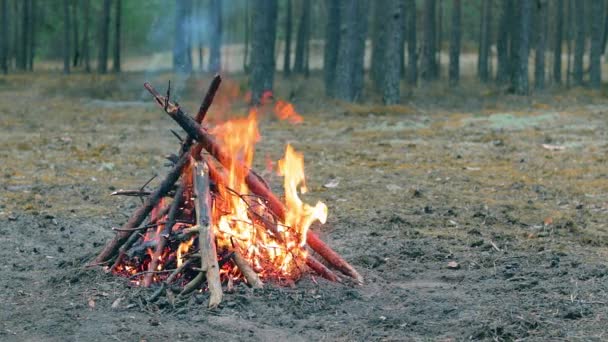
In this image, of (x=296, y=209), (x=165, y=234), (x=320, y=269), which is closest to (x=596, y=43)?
(x=296, y=209)

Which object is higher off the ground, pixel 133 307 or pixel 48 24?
pixel 48 24

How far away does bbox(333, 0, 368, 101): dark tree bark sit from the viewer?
Result: 2548cm

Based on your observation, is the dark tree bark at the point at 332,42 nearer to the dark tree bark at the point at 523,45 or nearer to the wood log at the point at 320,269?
the dark tree bark at the point at 523,45

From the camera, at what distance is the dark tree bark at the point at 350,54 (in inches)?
1003

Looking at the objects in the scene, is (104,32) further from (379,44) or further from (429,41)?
(429,41)

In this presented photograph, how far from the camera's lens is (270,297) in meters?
5.95

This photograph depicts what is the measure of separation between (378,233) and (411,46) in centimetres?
2968

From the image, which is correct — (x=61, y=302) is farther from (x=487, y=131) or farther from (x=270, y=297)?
(x=487, y=131)

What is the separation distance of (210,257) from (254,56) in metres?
19.1

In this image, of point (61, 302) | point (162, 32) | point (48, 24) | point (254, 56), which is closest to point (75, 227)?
point (61, 302)

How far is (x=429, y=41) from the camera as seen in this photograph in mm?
36469

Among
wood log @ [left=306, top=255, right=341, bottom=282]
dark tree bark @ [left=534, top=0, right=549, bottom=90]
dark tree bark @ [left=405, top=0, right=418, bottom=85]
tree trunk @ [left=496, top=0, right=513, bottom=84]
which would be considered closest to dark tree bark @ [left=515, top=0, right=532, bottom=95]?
dark tree bark @ [left=534, top=0, right=549, bottom=90]

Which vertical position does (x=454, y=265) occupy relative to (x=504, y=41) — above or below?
below

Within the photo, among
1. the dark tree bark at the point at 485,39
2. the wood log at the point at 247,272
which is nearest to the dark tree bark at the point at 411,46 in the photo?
the dark tree bark at the point at 485,39
